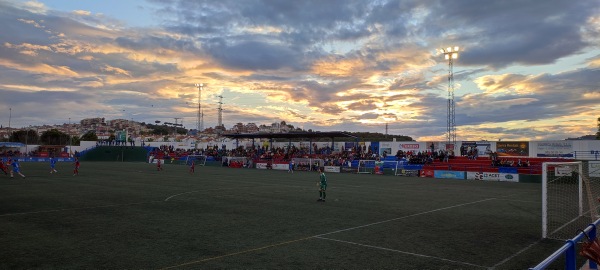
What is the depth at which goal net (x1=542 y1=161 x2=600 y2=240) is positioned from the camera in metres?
12.7

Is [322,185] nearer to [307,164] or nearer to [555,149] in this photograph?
[307,164]

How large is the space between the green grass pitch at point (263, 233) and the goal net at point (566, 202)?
0.63 m

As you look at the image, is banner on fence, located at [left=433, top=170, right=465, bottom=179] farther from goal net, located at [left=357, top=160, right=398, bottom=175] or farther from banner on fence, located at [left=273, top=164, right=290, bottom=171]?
banner on fence, located at [left=273, top=164, right=290, bottom=171]

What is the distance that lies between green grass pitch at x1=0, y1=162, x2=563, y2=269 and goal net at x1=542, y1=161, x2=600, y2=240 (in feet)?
2.08

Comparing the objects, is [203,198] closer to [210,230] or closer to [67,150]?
[210,230]

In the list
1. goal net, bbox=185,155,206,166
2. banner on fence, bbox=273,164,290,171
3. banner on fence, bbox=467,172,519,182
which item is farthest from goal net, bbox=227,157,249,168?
banner on fence, bbox=467,172,519,182

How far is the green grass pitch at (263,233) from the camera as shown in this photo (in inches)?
355

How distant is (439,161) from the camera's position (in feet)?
156

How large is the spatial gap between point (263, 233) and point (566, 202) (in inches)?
624

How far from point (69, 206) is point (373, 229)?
513 inches

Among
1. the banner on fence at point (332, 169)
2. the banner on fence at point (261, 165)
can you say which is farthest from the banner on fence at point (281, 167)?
the banner on fence at point (332, 169)

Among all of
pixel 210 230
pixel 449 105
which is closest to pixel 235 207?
A: pixel 210 230

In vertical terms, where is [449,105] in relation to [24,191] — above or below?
above

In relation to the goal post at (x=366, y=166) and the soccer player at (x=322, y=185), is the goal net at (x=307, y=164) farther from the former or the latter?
the soccer player at (x=322, y=185)
